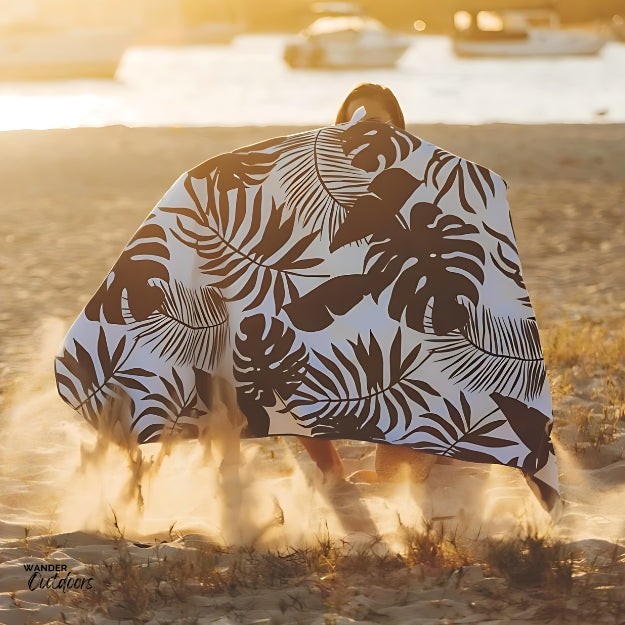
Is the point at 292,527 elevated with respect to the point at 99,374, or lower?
lower

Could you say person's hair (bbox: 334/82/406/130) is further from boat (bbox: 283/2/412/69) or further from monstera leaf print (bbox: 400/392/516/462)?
boat (bbox: 283/2/412/69)

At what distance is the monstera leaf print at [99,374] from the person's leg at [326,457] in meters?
0.79

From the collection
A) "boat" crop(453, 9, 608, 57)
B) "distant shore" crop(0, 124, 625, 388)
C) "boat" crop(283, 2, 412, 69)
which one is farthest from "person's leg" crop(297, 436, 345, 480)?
"boat" crop(453, 9, 608, 57)

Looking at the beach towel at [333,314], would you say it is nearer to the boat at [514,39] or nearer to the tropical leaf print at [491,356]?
the tropical leaf print at [491,356]

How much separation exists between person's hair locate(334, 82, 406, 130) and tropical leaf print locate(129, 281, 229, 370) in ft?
3.15

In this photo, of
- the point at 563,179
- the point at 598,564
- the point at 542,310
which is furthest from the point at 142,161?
the point at 598,564

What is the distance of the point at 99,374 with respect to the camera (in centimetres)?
384

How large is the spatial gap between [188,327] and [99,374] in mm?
356

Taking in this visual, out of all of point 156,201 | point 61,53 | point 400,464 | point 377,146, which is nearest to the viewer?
point 377,146

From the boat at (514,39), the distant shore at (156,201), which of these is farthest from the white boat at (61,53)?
the distant shore at (156,201)

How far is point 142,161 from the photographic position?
15828 millimetres

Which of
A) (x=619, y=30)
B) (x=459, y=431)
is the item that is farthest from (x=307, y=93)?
(x=459, y=431)

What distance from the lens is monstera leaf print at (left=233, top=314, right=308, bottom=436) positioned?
12.7 feet

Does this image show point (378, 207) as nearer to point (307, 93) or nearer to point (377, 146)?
point (377, 146)
